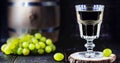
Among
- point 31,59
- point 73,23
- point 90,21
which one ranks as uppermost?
point 90,21

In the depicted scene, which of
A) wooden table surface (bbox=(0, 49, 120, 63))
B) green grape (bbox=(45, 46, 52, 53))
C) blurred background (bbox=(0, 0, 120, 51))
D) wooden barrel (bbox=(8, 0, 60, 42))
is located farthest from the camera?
blurred background (bbox=(0, 0, 120, 51))

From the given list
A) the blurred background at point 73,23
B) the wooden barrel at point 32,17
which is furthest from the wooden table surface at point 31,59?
the blurred background at point 73,23

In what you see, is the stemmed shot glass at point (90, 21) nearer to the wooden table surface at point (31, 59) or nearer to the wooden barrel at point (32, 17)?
the wooden table surface at point (31, 59)

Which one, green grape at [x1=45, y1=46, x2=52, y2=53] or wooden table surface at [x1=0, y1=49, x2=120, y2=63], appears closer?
wooden table surface at [x1=0, y1=49, x2=120, y2=63]

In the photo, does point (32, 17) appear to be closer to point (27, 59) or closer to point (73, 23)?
point (73, 23)

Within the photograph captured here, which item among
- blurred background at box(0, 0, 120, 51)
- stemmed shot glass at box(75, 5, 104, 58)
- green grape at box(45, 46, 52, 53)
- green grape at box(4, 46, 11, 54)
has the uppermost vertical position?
stemmed shot glass at box(75, 5, 104, 58)

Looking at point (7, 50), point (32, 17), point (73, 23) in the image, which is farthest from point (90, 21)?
point (73, 23)

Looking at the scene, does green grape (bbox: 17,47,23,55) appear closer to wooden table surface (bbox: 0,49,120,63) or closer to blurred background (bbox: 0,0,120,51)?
wooden table surface (bbox: 0,49,120,63)

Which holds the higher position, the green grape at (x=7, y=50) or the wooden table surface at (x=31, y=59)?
the green grape at (x=7, y=50)

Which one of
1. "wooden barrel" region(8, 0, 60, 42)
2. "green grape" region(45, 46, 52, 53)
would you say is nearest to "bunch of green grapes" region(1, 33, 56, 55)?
"green grape" region(45, 46, 52, 53)
